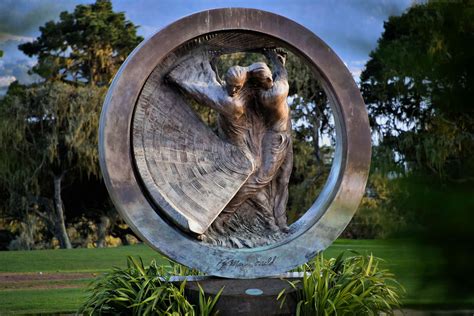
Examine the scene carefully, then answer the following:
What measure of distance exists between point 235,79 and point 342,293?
2.05 meters

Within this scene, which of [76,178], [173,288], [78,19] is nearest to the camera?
[173,288]

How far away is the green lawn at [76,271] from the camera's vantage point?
113 cm

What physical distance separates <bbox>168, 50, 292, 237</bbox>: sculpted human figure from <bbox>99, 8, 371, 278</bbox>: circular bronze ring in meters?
0.30

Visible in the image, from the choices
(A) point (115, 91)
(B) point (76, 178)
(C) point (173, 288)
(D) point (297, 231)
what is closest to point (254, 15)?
(A) point (115, 91)

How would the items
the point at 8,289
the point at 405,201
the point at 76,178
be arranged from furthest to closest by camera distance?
the point at 76,178, the point at 8,289, the point at 405,201

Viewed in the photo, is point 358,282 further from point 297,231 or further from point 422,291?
point 422,291

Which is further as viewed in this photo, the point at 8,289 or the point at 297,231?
the point at 8,289

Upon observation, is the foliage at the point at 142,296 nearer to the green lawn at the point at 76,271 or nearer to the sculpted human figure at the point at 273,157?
the sculpted human figure at the point at 273,157

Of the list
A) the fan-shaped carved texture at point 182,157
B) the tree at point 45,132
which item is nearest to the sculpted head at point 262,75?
the fan-shaped carved texture at point 182,157

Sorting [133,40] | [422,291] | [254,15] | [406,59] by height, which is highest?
[133,40]

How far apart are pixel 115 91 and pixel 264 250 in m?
1.88

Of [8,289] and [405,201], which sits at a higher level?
[405,201]

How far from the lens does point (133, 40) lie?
27.6 meters

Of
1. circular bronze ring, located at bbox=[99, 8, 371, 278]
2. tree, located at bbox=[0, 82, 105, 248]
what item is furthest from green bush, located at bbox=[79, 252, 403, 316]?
tree, located at bbox=[0, 82, 105, 248]
